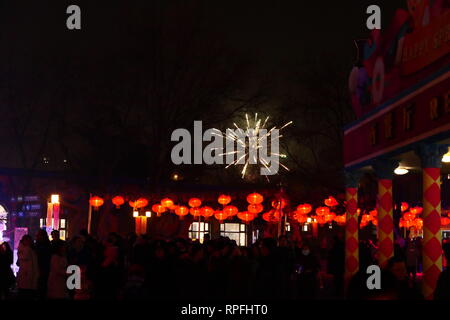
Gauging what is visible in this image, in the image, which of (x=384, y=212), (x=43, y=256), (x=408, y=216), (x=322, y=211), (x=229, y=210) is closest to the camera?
(x=43, y=256)

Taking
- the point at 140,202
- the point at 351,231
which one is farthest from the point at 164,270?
the point at 140,202

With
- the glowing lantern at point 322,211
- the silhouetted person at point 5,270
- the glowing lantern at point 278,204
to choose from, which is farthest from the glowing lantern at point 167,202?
the silhouetted person at point 5,270

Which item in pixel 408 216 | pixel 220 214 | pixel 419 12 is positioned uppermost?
pixel 419 12

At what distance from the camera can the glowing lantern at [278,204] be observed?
32.0m

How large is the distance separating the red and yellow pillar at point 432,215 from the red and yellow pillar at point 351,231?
609 centimetres

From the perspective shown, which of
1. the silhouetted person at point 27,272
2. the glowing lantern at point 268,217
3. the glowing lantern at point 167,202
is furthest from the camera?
the glowing lantern at point 268,217

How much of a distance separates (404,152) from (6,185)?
23218mm

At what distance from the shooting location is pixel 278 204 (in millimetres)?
33906

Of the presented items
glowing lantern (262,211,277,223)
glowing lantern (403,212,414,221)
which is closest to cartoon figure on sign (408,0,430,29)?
glowing lantern (262,211,277,223)

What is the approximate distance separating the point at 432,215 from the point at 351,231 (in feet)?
21.1

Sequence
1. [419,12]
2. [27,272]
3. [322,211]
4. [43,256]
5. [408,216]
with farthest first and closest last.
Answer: [408,216] → [322,211] → [43,256] → [27,272] → [419,12]

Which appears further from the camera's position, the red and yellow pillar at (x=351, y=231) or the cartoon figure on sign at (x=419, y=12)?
the red and yellow pillar at (x=351, y=231)

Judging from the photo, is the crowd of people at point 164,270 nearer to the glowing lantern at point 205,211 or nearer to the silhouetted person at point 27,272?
the silhouetted person at point 27,272

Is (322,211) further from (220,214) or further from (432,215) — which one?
(432,215)
